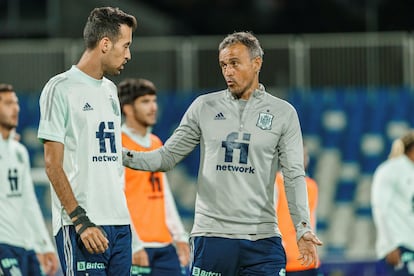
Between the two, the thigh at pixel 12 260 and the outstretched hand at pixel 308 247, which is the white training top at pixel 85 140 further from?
the thigh at pixel 12 260

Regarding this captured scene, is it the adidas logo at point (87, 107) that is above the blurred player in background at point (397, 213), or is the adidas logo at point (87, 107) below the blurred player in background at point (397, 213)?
above

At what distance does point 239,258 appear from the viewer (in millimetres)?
6883

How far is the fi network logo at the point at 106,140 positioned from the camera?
263 inches

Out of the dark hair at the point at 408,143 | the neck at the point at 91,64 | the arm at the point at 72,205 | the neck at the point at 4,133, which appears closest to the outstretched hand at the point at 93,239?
the arm at the point at 72,205

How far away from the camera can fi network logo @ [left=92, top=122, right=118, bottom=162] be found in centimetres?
668

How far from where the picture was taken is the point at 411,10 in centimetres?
2161

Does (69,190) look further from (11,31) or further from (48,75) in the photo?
(11,31)

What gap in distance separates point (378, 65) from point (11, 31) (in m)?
6.82

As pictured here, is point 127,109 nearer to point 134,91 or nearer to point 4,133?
point 134,91

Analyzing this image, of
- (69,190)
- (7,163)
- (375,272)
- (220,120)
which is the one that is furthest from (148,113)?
(375,272)

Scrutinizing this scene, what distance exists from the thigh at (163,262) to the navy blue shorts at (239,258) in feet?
6.93

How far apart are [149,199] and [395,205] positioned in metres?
3.19

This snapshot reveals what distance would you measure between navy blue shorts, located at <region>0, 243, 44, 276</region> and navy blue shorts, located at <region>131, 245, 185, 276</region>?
1023 millimetres

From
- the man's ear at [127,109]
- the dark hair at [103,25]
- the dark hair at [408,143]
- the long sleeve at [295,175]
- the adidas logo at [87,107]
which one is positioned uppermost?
the dark hair at [103,25]
